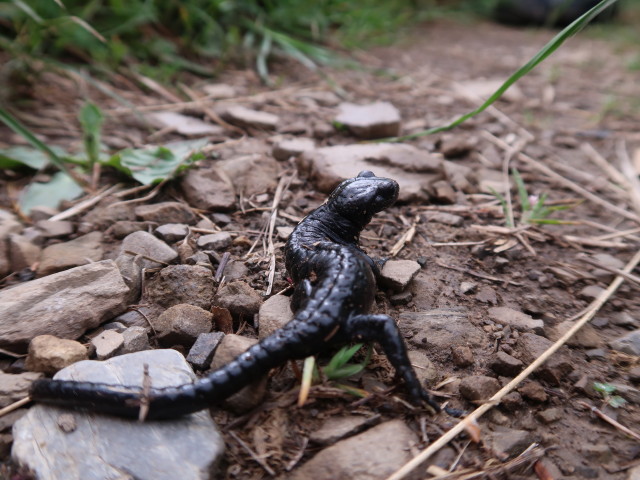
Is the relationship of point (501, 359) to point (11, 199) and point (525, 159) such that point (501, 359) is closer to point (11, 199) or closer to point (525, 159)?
point (525, 159)

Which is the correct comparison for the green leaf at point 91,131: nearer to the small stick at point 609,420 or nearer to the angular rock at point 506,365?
the angular rock at point 506,365

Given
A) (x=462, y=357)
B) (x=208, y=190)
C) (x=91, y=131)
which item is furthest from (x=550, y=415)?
(x=91, y=131)

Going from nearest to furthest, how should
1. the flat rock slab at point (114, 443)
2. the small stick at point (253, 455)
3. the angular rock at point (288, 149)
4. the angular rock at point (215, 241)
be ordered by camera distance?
the flat rock slab at point (114, 443) → the small stick at point (253, 455) → the angular rock at point (215, 241) → the angular rock at point (288, 149)

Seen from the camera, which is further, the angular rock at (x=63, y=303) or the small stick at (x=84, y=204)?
the small stick at (x=84, y=204)

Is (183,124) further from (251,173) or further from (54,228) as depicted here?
(54,228)

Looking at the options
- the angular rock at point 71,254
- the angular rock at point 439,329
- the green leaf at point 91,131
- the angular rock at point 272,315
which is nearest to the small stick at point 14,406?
the angular rock at point 71,254

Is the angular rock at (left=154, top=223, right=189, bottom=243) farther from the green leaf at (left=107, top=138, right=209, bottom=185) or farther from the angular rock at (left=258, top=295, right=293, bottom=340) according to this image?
the angular rock at (left=258, top=295, right=293, bottom=340)

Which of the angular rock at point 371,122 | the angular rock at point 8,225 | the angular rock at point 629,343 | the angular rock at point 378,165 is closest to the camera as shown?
the angular rock at point 629,343

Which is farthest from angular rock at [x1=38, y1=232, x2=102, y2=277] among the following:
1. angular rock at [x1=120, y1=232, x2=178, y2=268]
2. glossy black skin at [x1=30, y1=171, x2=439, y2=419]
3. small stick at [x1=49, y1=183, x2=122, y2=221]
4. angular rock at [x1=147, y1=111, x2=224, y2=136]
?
angular rock at [x1=147, y1=111, x2=224, y2=136]

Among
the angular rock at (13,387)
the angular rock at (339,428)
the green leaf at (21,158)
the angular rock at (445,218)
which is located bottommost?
the angular rock at (13,387)
